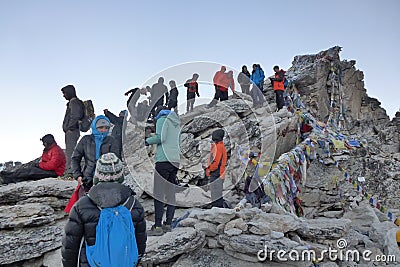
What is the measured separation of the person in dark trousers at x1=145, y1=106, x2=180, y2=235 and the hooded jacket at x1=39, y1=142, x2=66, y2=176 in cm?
250

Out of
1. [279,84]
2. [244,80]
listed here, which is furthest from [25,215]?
[244,80]

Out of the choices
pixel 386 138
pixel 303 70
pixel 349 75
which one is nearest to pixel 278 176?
pixel 303 70

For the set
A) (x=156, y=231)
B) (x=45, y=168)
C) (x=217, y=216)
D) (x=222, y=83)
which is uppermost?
(x=222, y=83)

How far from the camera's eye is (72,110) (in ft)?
24.9

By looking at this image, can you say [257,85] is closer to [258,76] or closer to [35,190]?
[258,76]

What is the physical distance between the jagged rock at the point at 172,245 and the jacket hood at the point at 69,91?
13.3ft

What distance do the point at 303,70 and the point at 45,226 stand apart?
18100 millimetres

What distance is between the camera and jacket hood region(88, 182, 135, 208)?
299cm

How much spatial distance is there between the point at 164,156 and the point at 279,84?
1002 centimetres

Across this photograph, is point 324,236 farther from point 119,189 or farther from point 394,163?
point 394,163

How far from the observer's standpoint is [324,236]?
617 centimetres

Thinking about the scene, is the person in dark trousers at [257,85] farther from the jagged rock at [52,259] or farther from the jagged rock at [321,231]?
the jagged rock at [52,259]

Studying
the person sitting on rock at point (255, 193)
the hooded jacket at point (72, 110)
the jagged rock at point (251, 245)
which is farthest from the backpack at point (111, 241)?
the hooded jacket at point (72, 110)

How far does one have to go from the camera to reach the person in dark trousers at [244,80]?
16234 millimetres
